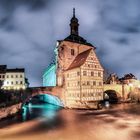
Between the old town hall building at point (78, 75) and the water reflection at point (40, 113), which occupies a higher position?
the old town hall building at point (78, 75)

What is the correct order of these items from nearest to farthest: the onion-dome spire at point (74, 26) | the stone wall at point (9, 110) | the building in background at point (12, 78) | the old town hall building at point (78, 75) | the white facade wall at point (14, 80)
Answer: the stone wall at point (9, 110)
the old town hall building at point (78, 75)
the onion-dome spire at point (74, 26)
the building in background at point (12, 78)
the white facade wall at point (14, 80)

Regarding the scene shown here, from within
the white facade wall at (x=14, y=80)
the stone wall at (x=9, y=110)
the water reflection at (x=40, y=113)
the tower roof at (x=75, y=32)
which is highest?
the tower roof at (x=75, y=32)

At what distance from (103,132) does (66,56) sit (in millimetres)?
25067

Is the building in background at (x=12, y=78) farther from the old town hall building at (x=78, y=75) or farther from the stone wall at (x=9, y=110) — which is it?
the stone wall at (x=9, y=110)

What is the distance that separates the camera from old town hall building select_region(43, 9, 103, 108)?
126 feet

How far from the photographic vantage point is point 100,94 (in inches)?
1614

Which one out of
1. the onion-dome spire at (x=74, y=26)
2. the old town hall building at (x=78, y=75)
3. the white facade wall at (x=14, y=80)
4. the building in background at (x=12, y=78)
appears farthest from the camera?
the white facade wall at (x=14, y=80)

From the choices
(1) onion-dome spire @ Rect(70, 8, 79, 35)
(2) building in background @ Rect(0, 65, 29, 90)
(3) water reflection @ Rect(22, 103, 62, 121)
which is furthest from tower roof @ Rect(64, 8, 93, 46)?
(2) building in background @ Rect(0, 65, 29, 90)

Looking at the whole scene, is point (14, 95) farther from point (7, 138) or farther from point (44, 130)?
point (7, 138)

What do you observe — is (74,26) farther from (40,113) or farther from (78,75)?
(40,113)

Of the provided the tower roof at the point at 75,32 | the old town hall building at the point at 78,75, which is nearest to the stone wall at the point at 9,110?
the old town hall building at the point at 78,75

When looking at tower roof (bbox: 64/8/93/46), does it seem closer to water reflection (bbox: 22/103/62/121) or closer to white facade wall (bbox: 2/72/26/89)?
water reflection (bbox: 22/103/62/121)

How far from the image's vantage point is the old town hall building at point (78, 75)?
38.5 m

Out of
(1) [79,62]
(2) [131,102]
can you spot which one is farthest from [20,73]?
(2) [131,102]
